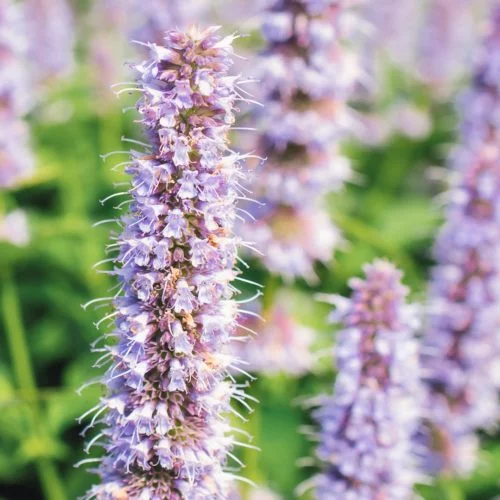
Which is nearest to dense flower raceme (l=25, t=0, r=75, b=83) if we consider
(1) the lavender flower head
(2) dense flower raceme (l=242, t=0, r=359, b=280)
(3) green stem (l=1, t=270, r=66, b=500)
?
(1) the lavender flower head

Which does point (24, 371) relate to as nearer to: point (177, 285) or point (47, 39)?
point (47, 39)

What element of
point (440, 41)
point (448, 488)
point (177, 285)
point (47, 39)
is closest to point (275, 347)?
point (448, 488)

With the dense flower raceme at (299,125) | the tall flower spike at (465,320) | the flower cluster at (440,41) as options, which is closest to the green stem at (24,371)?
the dense flower raceme at (299,125)

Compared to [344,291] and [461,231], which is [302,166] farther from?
[344,291]

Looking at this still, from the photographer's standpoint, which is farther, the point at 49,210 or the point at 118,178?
the point at 49,210

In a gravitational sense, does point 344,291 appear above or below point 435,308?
above

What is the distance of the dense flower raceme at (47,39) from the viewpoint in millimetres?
9484

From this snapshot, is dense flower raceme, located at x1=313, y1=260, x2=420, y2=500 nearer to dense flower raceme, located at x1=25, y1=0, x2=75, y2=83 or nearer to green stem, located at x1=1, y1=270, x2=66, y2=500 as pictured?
green stem, located at x1=1, y1=270, x2=66, y2=500

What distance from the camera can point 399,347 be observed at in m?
4.33

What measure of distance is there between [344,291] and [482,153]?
2448 mm

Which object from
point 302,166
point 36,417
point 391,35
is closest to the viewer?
point 302,166

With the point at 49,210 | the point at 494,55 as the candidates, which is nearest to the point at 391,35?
the point at 494,55

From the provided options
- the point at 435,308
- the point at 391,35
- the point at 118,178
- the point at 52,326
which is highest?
the point at 391,35

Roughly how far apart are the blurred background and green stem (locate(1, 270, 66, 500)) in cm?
1
